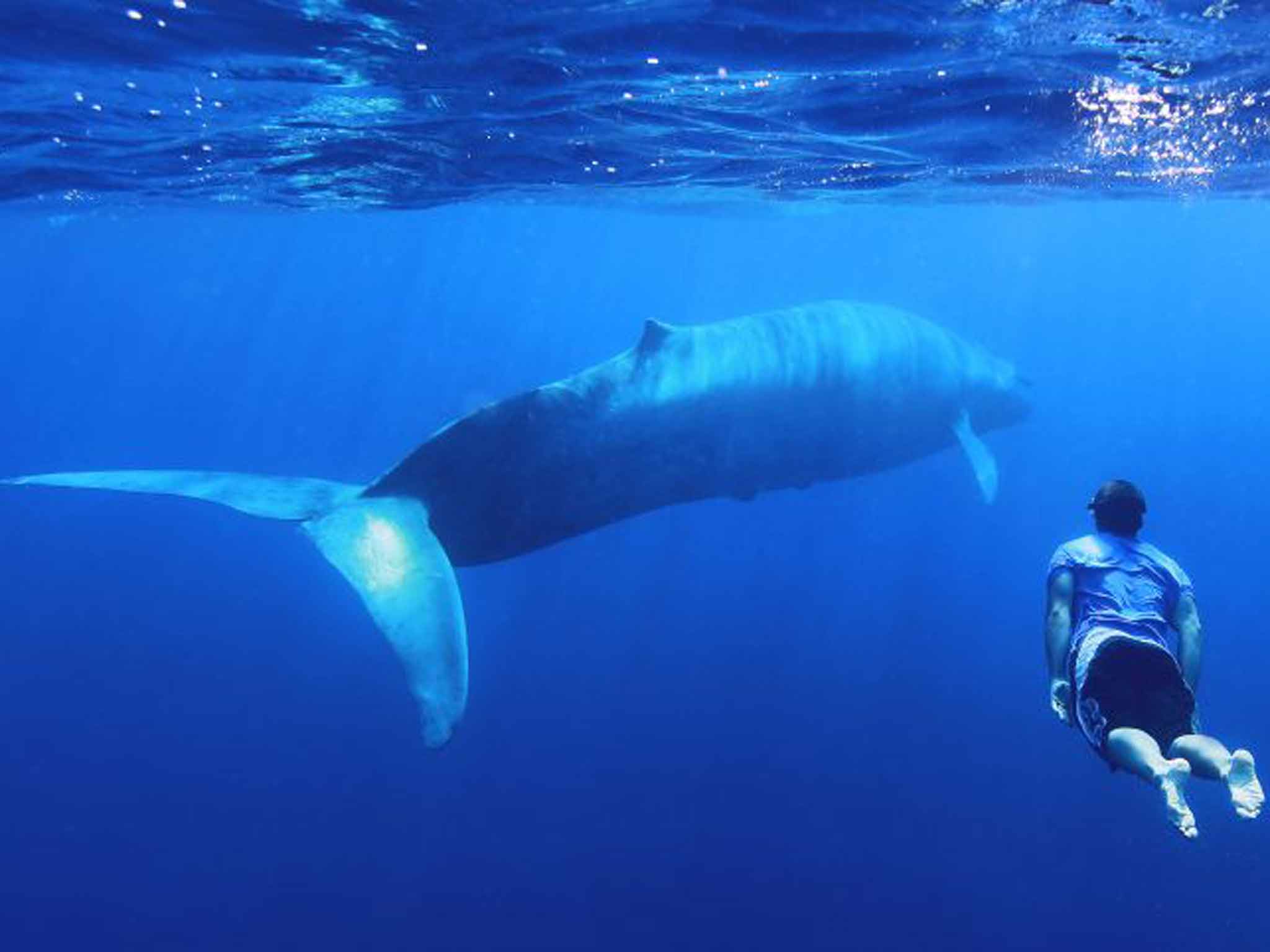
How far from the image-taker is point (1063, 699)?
7965 millimetres

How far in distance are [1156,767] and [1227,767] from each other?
1.39 ft

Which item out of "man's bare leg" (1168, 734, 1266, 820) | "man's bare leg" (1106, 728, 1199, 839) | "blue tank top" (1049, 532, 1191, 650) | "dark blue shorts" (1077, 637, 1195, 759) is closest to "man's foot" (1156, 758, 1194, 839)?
"man's bare leg" (1106, 728, 1199, 839)

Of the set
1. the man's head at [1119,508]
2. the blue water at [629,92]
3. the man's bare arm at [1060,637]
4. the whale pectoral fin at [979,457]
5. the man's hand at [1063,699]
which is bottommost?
the whale pectoral fin at [979,457]

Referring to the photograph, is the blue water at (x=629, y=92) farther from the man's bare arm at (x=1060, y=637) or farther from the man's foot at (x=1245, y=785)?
the man's foot at (x=1245, y=785)

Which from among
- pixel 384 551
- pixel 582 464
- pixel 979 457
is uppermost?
pixel 582 464

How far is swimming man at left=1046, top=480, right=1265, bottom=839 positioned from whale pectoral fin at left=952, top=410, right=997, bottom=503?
6.73 meters

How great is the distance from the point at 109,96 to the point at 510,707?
11.4 meters

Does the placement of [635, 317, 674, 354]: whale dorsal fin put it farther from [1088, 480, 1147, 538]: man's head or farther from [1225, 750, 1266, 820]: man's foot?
[1225, 750, 1266, 820]: man's foot

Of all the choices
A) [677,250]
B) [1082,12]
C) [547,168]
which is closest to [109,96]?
[547,168]

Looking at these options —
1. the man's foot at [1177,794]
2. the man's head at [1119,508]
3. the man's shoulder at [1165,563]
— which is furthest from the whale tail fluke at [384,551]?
the man's shoulder at [1165,563]

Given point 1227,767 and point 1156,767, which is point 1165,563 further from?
point 1156,767

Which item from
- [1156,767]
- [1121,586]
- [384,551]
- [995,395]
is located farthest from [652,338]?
[995,395]

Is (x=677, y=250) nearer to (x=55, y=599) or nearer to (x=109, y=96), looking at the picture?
(x=55, y=599)

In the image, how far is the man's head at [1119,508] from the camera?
842 cm
